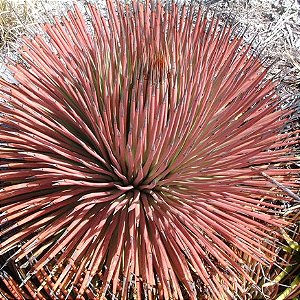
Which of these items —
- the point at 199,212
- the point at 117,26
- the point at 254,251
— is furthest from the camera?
the point at 117,26

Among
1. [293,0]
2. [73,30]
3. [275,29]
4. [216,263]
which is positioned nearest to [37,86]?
[73,30]

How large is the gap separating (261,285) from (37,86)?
1260 millimetres

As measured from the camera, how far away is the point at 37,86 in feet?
6.38

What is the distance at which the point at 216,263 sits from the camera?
1930mm

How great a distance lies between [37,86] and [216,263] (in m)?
1.01

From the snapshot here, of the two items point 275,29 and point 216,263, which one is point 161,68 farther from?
point 275,29

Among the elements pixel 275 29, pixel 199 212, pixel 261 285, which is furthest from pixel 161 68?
pixel 275 29

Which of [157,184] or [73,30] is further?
[73,30]

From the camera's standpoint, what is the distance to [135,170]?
1769 millimetres

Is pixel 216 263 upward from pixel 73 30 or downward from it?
downward

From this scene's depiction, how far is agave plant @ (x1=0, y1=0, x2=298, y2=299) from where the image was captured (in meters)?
1.70

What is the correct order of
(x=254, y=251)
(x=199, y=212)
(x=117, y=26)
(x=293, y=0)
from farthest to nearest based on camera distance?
1. (x=293, y=0)
2. (x=117, y=26)
3. (x=254, y=251)
4. (x=199, y=212)

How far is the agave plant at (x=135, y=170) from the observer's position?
1.70m

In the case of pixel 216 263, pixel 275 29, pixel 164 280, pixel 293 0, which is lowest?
pixel 164 280
